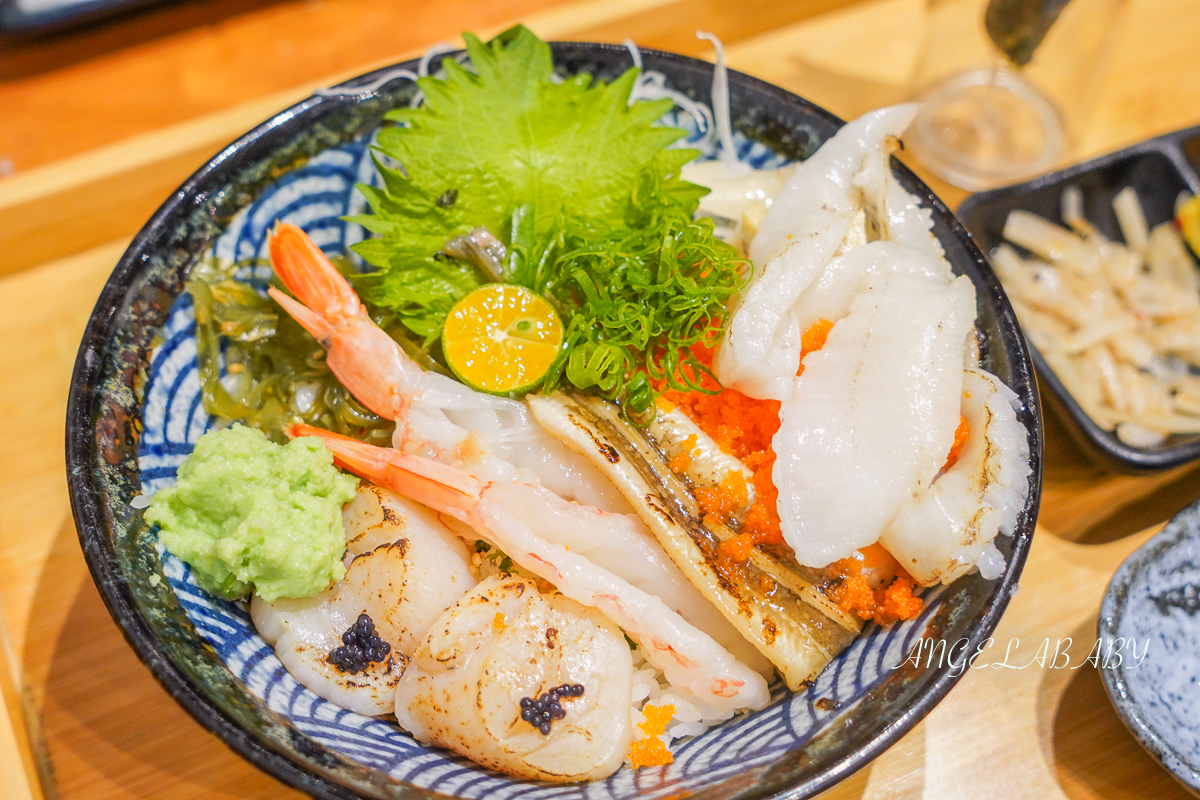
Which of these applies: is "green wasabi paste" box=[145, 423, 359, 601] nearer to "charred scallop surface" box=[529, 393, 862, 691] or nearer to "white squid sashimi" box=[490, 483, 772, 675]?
"white squid sashimi" box=[490, 483, 772, 675]

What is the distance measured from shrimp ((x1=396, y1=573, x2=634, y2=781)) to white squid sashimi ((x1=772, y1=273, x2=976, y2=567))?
1.41ft

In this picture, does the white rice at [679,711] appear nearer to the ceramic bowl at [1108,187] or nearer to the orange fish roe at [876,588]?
the orange fish roe at [876,588]

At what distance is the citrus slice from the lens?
5.67 ft

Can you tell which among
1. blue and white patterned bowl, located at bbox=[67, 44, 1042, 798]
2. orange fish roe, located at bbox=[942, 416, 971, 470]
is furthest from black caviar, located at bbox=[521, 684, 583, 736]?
orange fish roe, located at bbox=[942, 416, 971, 470]

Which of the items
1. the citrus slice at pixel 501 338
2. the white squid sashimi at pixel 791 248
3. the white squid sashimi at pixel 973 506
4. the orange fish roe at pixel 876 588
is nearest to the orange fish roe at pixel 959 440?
the white squid sashimi at pixel 973 506

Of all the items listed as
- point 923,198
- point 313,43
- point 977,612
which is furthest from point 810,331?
point 313,43

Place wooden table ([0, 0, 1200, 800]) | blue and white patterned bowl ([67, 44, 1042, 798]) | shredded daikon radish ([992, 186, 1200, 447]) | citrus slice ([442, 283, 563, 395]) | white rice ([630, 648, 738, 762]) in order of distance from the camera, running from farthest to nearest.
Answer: shredded daikon radish ([992, 186, 1200, 447]), citrus slice ([442, 283, 563, 395]), wooden table ([0, 0, 1200, 800]), white rice ([630, 648, 738, 762]), blue and white patterned bowl ([67, 44, 1042, 798])

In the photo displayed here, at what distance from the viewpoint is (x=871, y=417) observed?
1448 mm

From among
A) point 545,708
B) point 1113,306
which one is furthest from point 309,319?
point 1113,306

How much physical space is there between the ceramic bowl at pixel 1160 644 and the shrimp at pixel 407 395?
3.57ft

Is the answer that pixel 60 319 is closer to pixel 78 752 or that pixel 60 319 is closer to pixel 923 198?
pixel 78 752

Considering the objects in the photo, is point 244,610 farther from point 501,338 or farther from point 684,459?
point 684,459

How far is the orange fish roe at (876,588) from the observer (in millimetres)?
1443

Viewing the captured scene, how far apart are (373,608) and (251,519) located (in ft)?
0.95
